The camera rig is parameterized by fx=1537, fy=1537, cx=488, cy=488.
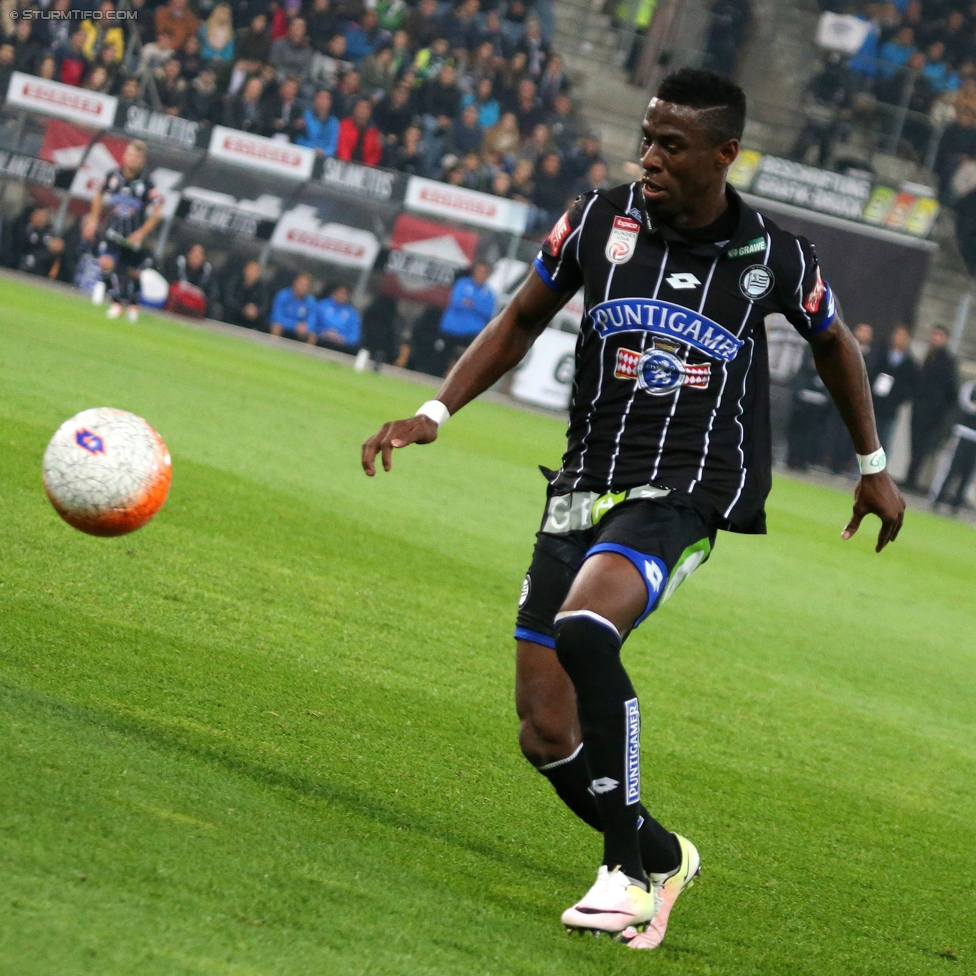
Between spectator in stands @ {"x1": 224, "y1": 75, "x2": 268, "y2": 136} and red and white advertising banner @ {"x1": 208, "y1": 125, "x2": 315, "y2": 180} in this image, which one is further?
spectator in stands @ {"x1": 224, "y1": 75, "x2": 268, "y2": 136}

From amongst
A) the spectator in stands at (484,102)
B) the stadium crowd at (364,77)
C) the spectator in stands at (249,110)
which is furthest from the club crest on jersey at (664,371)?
the spectator in stands at (484,102)

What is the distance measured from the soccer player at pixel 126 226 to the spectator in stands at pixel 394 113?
468cm

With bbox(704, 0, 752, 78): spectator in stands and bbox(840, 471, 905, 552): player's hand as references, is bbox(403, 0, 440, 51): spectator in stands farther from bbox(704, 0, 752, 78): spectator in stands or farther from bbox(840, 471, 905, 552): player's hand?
bbox(840, 471, 905, 552): player's hand

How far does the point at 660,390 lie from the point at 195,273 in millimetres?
19935

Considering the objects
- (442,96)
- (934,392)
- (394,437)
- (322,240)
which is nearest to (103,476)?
(394,437)

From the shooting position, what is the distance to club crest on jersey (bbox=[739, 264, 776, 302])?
4082 mm

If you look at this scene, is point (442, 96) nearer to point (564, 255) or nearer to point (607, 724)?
point (564, 255)

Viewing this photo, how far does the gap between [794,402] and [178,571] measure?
16.3 metres

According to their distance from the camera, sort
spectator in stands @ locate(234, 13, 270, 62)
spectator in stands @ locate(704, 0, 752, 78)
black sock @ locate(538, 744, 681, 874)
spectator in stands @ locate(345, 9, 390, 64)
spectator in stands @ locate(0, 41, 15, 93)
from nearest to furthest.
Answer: black sock @ locate(538, 744, 681, 874), spectator in stands @ locate(0, 41, 15, 93), spectator in stands @ locate(234, 13, 270, 62), spectator in stands @ locate(704, 0, 752, 78), spectator in stands @ locate(345, 9, 390, 64)

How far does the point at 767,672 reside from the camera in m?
8.22

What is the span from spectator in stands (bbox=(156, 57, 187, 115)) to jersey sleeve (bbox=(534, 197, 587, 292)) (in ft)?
67.4

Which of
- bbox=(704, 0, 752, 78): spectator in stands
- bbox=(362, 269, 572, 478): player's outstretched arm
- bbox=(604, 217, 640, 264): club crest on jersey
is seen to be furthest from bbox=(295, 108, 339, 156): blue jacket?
bbox=(604, 217, 640, 264): club crest on jersey

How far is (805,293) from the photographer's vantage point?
4141mm

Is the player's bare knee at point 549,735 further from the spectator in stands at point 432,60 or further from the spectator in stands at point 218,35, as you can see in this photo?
the spectator in stands at point 218,35
